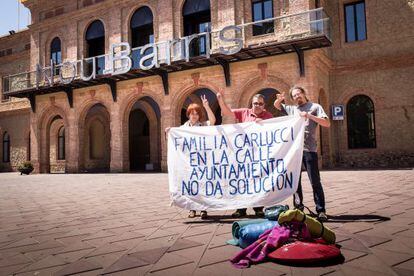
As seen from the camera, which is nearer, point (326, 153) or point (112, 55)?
point (326, 153)

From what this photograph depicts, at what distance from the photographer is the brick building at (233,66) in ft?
48.6

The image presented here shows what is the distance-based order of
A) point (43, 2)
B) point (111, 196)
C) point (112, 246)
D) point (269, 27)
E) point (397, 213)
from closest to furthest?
point (112, 246), point (397, 213), point (111, 196), point (269, 27), point (43, 2)

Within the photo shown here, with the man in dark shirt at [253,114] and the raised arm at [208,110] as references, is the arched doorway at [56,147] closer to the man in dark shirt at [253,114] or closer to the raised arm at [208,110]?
the raised arm at [208,110]

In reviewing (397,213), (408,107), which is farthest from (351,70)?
(397,213)

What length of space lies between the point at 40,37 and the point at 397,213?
23.9 m

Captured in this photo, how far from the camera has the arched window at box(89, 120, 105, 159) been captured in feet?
77.7

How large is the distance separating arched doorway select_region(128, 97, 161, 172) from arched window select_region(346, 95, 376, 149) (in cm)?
1129

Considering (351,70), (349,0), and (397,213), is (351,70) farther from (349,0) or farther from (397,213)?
(397,213)

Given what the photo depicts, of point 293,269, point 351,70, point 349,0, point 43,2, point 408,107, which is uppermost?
point 43,2

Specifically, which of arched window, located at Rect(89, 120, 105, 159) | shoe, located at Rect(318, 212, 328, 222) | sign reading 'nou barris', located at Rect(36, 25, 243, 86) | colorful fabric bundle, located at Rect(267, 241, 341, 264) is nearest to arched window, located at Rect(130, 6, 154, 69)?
sign reading 'nou barris', located at Rect(36, 25, 243, 86)

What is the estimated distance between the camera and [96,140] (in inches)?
946

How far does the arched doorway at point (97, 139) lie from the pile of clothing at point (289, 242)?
2118cm

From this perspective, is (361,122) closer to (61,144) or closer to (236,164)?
(236,164)

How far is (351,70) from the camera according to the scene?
1666cm
